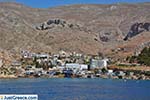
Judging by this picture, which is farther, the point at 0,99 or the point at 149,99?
the point at 149,99

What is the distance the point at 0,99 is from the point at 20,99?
1.36m

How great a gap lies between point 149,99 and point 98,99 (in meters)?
8.22

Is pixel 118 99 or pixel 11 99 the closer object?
pixel 11 99

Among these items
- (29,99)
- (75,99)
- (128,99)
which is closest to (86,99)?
(75,99)

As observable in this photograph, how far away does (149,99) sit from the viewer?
282 feet

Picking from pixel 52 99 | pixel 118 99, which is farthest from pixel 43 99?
pixel 118 99

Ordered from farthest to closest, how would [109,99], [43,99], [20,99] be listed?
[109,99] < [43,99] < [20,99]

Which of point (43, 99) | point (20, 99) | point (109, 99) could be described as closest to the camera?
point (20, 99)

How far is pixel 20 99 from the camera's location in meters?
36.3

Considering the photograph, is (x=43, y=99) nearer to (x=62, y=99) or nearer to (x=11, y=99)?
(x=62, y=99)

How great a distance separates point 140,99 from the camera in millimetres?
87625

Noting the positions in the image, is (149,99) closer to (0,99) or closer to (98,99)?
(98,99)

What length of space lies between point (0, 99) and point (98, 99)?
52.2 m

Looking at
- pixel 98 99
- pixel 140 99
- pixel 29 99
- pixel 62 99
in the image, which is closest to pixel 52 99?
pixel 62 99
